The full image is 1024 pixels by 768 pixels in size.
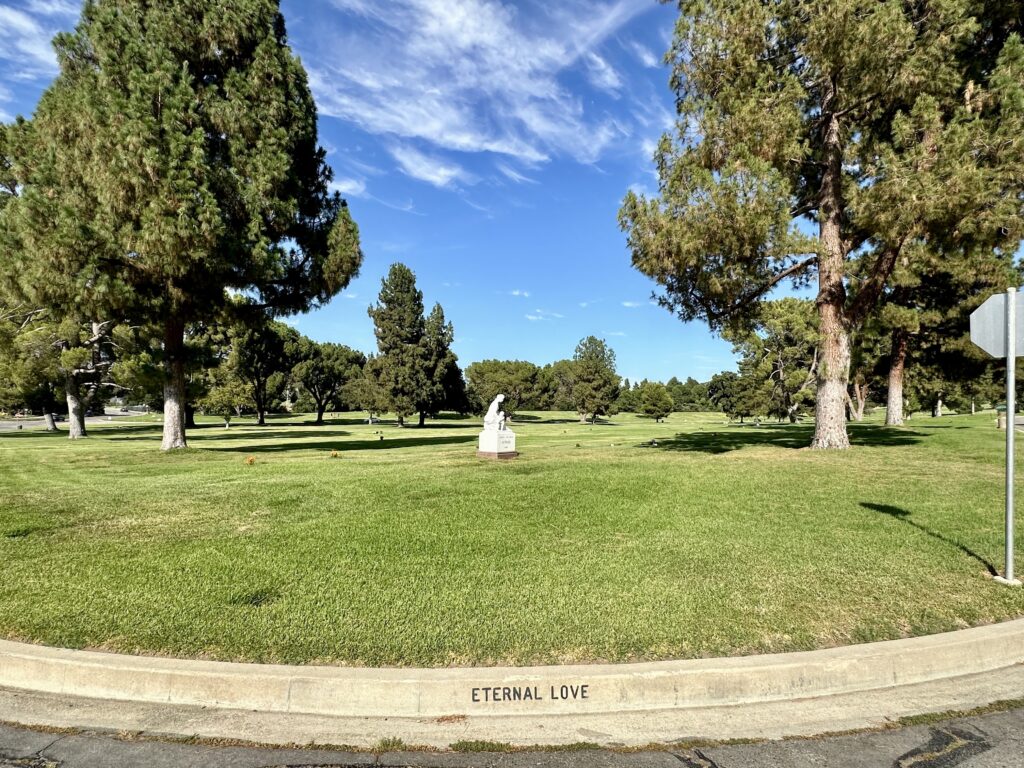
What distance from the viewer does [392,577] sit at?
514 centimetres

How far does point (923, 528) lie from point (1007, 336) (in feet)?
9.89

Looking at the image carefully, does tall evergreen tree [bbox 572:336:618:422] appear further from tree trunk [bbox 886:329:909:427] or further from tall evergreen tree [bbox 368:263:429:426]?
tree trunk [bbox 886:329:909:427]

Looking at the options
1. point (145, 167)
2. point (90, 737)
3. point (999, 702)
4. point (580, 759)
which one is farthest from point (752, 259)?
point (145, 167)

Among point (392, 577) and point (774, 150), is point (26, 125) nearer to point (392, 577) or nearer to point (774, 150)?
point (392, 577)

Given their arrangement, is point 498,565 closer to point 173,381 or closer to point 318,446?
point 173,381

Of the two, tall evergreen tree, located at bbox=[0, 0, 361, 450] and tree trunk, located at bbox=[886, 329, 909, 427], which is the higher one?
tall evergreen tree, located at bbox=[0, 0, 361, 450]

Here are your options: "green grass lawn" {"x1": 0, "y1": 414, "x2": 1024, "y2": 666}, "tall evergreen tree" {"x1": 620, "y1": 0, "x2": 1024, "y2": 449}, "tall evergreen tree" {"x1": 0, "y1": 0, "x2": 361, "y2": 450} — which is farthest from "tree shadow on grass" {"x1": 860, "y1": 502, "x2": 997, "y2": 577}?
"tall evergreen tree" {"x1": 0, "y1": 0, "x2": 361, "y2": 450}

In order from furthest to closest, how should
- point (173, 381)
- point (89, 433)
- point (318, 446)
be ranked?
point (89, 433)
point (318, 446)
point (173, 381)

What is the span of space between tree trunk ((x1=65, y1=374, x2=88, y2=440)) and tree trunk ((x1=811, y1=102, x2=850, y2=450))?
1331 inches

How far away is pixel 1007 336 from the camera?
484 cm

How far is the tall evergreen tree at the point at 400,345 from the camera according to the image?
168 feet

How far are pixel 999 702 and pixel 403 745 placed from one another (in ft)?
12.0

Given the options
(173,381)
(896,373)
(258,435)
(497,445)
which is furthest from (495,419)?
(258,435)

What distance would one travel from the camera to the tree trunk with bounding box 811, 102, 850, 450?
48.6 ft
